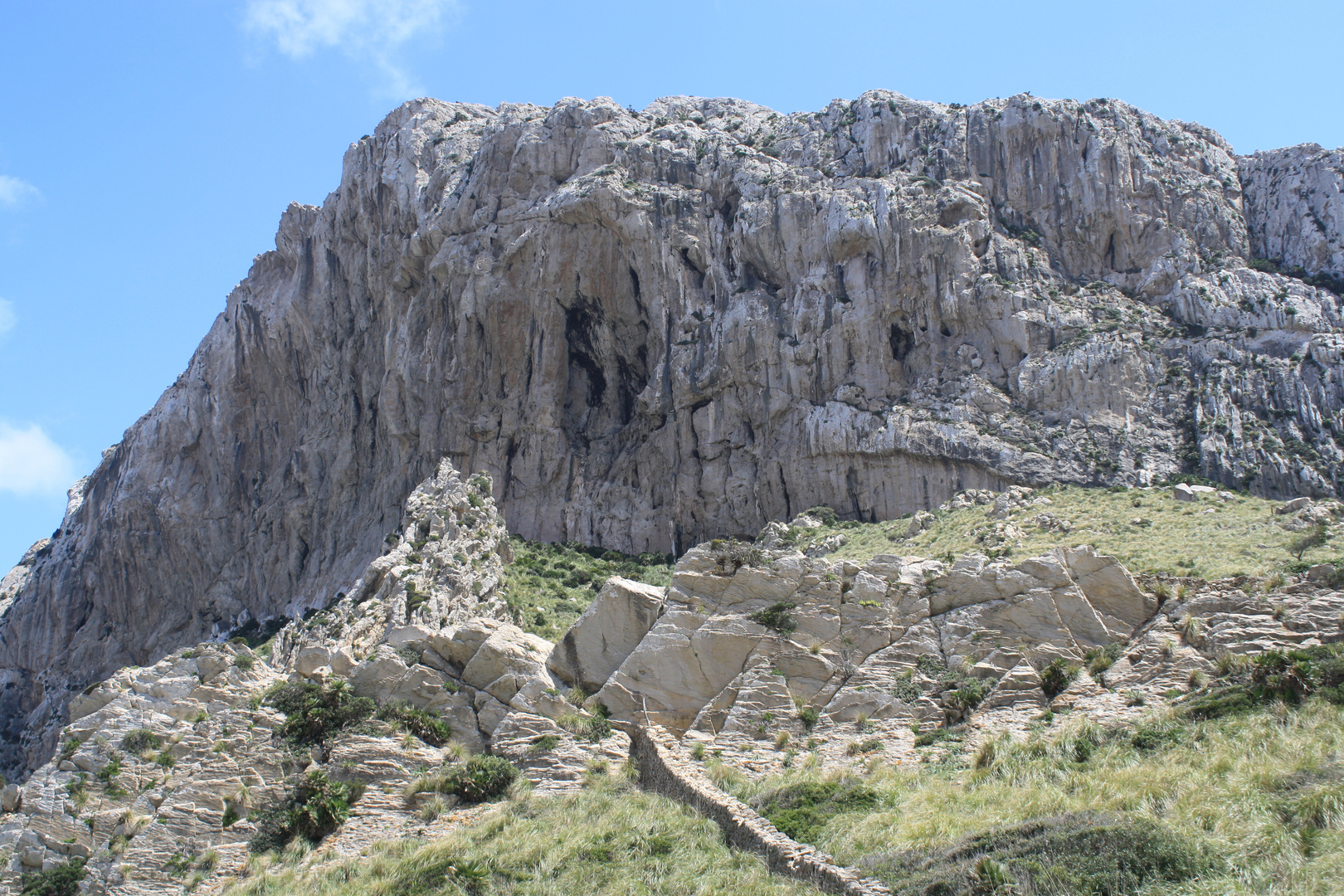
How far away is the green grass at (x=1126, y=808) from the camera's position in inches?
564

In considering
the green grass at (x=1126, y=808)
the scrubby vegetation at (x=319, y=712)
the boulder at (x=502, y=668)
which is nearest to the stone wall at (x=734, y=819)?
the green grass at (x=1126, y=808)

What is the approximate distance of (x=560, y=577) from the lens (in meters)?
60.3

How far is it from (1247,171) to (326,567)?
247 feet

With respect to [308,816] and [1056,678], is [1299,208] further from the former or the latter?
[308,816]

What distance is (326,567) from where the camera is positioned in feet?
274

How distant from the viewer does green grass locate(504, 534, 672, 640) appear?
164 feet

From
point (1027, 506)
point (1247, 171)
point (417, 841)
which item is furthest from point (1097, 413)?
point (417, 841)

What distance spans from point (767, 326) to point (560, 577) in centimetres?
2110

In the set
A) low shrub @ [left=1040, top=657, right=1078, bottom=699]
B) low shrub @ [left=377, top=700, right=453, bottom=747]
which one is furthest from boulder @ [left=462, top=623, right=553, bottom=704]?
low shrub @ [left=1040, top=657, right=1078, bottom=699]

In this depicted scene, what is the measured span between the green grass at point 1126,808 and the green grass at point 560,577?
24631 millimetres

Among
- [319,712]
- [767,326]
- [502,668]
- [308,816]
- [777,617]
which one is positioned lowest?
[308,816]

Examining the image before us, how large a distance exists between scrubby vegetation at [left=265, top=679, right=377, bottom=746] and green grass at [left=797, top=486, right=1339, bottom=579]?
23.0 meters

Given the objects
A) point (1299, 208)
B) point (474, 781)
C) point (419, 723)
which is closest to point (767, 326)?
point (1299, 208)

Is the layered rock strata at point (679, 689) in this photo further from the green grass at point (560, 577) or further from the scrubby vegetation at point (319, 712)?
the green grass at point (560, 577)
